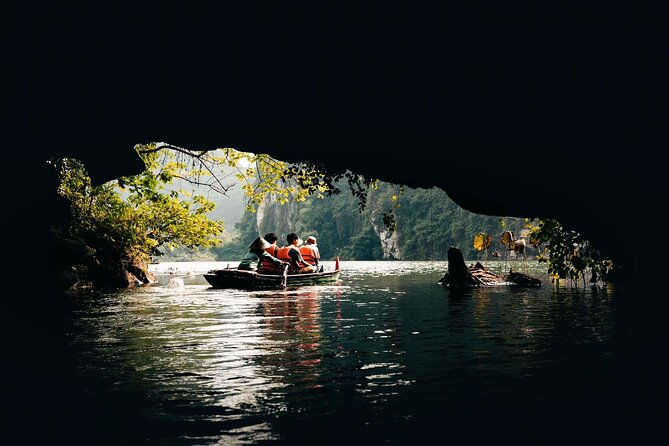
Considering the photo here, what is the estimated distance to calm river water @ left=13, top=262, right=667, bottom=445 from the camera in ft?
16.6

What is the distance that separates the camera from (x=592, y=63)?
8.96m

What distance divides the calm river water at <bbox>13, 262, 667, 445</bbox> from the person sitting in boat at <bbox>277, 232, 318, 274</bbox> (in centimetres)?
1014

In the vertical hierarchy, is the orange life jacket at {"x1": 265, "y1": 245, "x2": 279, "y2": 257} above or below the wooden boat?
above

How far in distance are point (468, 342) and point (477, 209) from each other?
572cm

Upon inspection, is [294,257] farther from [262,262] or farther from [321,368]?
[321,368]

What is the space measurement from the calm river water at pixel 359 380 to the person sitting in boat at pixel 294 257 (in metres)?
10.1

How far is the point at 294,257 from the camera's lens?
24.4m

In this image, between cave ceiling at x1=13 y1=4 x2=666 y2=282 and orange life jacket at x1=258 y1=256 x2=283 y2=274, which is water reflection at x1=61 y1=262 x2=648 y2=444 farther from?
orange life jacket at x1=258 y1=256 x2=283 y2=274

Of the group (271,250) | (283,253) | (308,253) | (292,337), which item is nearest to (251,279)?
(271,250)

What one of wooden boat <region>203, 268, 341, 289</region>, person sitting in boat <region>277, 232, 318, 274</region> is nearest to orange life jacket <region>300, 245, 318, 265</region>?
person sitting in boat <region>277, 232, 318, 274</region>

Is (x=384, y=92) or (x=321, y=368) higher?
(x=384, y=92)

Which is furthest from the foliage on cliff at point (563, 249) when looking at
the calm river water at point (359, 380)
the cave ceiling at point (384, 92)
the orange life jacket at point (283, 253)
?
the orange life jacket at point (283, 253)

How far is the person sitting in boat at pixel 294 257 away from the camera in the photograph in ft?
79.2

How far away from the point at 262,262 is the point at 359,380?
54.9 ft
